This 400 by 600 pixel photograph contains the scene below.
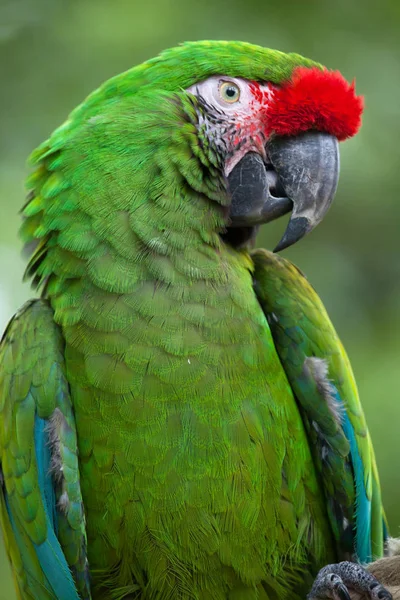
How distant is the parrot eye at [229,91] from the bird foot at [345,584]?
1260 millimetres

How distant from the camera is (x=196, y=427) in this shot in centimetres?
190

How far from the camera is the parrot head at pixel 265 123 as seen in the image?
2.07 meters

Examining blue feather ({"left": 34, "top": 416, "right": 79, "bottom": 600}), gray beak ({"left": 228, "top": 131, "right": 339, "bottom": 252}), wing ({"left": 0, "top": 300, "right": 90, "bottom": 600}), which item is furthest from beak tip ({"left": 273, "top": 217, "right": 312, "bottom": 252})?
blue feather ({"left": 34, "top": 416, "right": 79, "bottom": 600})

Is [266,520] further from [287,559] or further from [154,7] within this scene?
[154,7]

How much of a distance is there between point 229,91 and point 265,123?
0.13 metres

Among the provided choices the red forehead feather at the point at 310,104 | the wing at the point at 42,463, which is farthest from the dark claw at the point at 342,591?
the red forehead feather at the point at 310,104

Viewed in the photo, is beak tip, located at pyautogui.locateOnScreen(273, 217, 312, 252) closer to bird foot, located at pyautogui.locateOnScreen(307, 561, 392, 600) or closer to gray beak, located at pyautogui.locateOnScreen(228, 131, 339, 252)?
gray beak, located at pyautogui.locateOnScreen(228, 131, 339, 252)

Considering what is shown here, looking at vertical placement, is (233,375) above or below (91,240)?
below

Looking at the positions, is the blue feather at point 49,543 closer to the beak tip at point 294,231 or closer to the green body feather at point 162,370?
the green body feather at point 162,370

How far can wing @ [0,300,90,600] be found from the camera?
192cm

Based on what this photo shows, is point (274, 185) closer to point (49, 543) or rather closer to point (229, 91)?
point (229, 91)

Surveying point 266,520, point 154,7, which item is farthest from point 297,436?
point 154,7

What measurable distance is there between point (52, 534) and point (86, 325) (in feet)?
1.76

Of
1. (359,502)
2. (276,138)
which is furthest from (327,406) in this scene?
(276,138)
